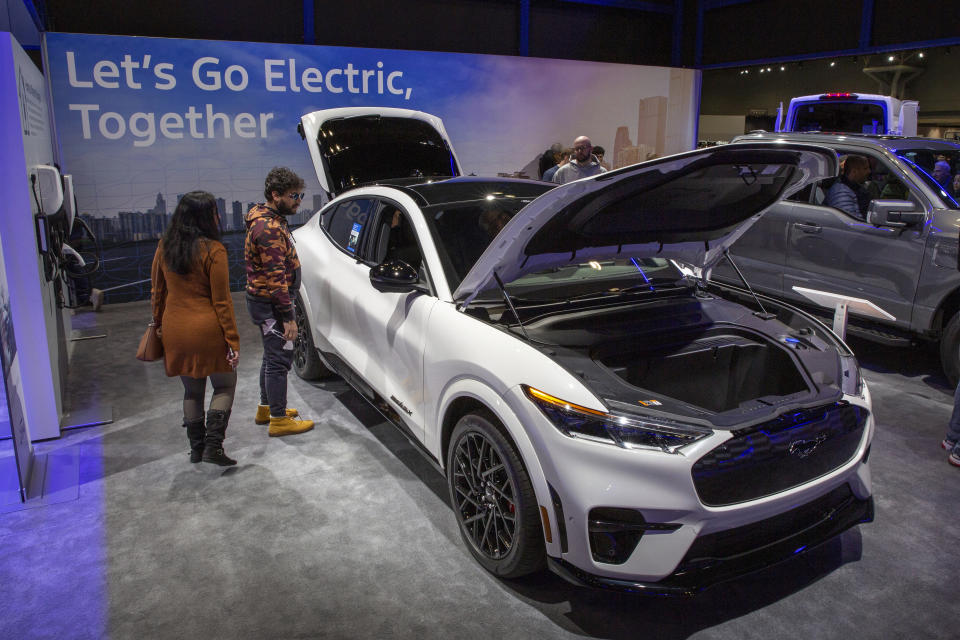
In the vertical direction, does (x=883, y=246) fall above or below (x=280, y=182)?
below

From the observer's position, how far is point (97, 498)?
3.65m

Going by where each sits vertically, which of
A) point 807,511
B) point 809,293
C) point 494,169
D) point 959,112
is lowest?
point 807,511

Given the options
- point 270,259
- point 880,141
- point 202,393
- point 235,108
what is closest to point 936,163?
point 880,141

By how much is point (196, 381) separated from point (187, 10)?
21.9ft

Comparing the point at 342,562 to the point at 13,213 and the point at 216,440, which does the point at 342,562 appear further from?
the point at 13,213

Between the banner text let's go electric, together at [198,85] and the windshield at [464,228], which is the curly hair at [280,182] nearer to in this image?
the windshield at [464,228]

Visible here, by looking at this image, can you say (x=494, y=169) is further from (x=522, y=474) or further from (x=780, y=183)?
(x=522, y=474)

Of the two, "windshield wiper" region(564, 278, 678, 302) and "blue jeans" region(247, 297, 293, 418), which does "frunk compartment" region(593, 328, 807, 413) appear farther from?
"blue jeans" region(247, 297, 293, 418)

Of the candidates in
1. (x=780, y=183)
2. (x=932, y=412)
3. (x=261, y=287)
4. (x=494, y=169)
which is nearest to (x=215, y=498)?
(x=261, y=287)

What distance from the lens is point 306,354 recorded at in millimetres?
5137

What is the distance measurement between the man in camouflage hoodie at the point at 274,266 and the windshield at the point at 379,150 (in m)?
2.38

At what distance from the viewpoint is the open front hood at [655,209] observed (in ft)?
8.61

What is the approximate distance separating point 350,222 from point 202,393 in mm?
1343

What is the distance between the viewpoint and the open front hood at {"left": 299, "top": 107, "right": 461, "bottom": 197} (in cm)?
639
